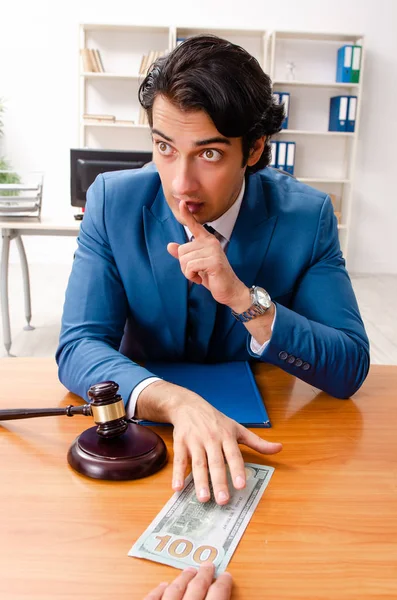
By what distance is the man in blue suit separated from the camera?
1.11 meters

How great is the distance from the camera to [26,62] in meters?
5.55

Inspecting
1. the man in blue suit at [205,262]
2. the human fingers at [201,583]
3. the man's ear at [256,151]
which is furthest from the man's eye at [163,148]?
the human fingers at [201,583]

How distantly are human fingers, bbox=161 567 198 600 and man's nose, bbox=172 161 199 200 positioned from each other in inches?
29.9

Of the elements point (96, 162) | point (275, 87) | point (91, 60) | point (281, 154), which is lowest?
point (96, 162)

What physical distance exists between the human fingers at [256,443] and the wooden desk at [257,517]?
0.6 inches

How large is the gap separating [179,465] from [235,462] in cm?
8

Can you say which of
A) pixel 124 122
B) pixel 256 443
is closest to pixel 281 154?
pixel 124 122

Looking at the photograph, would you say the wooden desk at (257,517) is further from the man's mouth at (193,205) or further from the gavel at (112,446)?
the man's mouth at (193,205)

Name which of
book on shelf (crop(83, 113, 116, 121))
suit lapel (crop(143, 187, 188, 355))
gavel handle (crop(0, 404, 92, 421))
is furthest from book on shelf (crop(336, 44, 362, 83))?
Answer: gavel handle (crop(0, 404, 92, 421))

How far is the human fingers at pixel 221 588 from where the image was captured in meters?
0.56

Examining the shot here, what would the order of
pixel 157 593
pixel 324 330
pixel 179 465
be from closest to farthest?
pixel 157 593
pixel 179 465
pixel 324 330

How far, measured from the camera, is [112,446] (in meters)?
0.83

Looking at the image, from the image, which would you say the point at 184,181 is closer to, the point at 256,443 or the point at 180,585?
the point at 256,443

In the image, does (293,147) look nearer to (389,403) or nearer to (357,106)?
(357,106)
